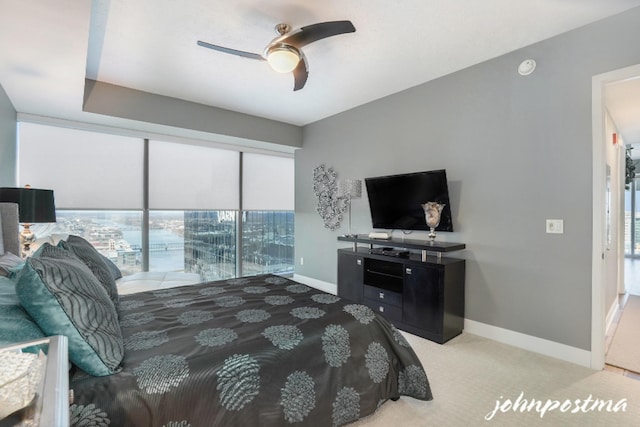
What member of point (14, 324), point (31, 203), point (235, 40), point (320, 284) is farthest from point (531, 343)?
point (31, 203)

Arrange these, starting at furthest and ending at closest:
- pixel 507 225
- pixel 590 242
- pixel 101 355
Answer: pixel 507 225 < pixel 590 242 < pixel 101 355

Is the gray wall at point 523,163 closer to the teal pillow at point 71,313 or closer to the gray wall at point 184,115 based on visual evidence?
the gray wall at point 184,115

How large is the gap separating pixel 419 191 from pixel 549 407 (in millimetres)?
2146

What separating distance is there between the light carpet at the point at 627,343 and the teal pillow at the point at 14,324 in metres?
3.85

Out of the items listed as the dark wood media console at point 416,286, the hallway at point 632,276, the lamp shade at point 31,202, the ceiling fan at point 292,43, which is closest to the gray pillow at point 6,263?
the lamp shade at point 31,202

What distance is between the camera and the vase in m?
3.24

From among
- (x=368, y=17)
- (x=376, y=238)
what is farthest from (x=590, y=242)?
(x=368, y=17)

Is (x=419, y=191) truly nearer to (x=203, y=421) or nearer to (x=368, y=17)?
(x=368, y=17)

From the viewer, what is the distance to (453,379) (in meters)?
→ 2.30

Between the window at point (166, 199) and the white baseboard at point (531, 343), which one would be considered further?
the window at point (166, 199)

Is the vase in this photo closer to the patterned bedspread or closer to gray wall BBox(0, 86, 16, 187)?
the patterned bedspread

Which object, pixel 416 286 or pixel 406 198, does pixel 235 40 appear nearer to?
pixel 406 198

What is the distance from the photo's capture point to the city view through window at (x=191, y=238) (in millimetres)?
4047

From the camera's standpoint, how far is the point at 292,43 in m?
Answer: 2.23
